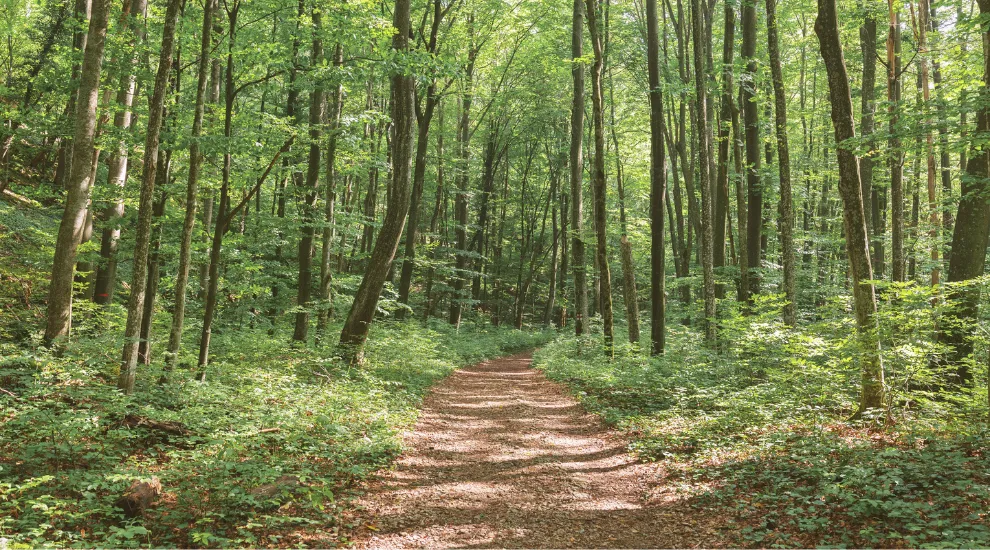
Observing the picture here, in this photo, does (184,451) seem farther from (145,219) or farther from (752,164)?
(752,164)

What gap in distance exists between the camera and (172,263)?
1461cm

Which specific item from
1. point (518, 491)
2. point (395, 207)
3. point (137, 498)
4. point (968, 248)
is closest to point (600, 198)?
point (395, 207)

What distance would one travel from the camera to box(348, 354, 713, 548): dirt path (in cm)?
477

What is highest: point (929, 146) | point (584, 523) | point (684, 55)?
point (684, 55)

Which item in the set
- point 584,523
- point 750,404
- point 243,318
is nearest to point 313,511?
point 584,523

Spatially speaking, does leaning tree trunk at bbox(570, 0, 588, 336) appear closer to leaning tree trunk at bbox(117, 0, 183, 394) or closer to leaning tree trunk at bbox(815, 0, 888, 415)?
leaning tree trunk at bbox(815, 0, 888, 415)

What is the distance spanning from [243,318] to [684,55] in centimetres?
1743

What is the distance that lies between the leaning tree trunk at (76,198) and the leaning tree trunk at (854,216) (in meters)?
10.3

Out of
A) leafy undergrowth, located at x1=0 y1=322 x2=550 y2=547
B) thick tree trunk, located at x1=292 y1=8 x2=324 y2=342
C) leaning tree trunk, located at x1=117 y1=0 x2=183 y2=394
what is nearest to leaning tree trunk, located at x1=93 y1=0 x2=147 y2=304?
leaning tree trunk, located at x1=117 y1=0 x2=183 y2=394

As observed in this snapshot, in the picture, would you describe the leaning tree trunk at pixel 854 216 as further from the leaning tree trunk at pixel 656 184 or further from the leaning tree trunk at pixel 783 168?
the leaning tree trunk at pixel 656 184

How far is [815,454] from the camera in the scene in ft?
18.5

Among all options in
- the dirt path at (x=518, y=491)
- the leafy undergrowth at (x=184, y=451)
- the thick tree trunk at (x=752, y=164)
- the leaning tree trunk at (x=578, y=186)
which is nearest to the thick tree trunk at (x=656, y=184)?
the thick tree trunk at (x=752, y=164)

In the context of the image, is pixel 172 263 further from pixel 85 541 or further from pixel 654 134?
pixel 654 134

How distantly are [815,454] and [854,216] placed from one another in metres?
3.42
